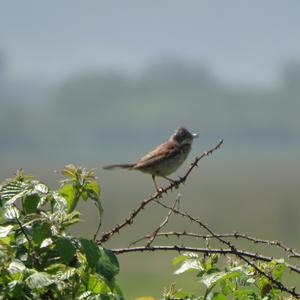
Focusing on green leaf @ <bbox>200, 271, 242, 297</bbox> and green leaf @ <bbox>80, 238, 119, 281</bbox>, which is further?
green leaf @ <bbox>200, 271, 242, 297</bbox>

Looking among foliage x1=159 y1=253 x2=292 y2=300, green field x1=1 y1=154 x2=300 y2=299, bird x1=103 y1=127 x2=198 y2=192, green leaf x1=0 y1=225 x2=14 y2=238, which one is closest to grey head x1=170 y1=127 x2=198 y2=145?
bird x1=103 y1=127 x2=198 y2=192

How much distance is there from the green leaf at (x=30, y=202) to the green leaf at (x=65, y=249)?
0.19 m

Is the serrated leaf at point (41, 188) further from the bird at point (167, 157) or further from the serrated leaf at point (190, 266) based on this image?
the bird at point (167, 157)

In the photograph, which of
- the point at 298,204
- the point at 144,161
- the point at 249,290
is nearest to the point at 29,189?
the point at 249,290

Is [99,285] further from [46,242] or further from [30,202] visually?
[30,202]

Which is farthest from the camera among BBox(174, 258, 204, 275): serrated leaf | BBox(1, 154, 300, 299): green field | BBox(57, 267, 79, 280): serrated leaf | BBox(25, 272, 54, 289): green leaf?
BBox(1, 154, 300, 299): green field

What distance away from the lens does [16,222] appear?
2.92 meters

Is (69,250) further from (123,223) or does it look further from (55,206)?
(123,223)

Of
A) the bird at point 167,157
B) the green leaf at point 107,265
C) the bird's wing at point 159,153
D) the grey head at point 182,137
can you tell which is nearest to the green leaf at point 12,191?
the green leaf at point 107,265

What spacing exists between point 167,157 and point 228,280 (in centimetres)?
514

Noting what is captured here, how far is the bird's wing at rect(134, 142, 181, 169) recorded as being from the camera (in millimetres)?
8203

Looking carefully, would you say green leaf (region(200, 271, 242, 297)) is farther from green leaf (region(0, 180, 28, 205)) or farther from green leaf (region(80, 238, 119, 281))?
green leaf (region(0, 180, 28, 205))

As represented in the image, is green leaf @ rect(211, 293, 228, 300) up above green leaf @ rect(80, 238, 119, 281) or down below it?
below

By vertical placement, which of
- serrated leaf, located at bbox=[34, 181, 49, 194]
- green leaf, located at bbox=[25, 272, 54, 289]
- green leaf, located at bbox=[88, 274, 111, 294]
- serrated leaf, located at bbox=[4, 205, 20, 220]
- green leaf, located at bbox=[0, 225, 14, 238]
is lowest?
green leaf, located at bbox=[25, 272, 54, 289]
